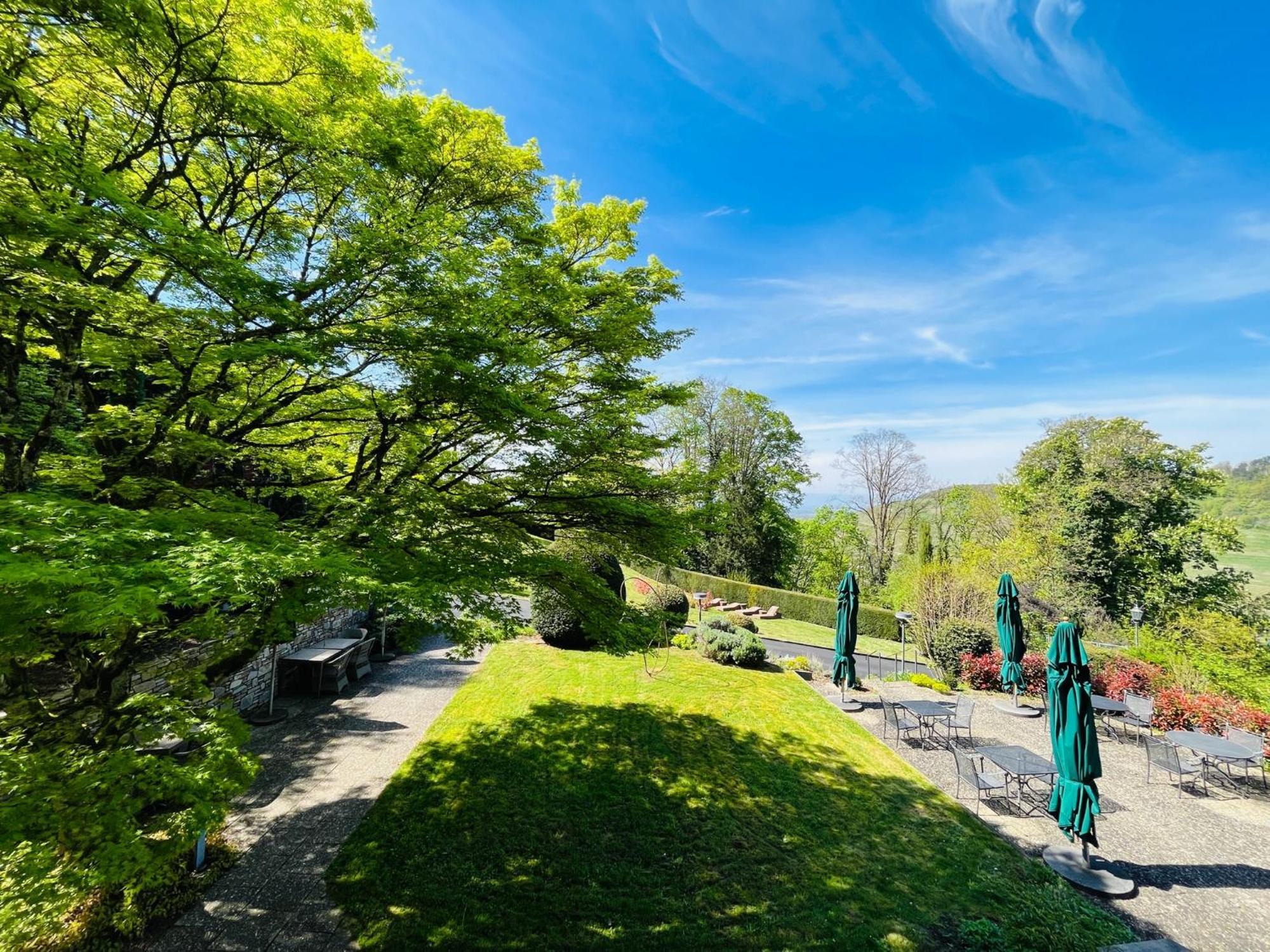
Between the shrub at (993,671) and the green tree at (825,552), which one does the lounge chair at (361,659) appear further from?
the green tree at (825,552)

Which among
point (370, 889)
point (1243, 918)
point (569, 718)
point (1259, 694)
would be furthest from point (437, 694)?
point (1259, 694)

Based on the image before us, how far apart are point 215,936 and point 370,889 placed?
56.0 inches

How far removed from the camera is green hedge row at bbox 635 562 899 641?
24.8m

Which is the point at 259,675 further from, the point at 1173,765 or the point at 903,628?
the point at 1173,765

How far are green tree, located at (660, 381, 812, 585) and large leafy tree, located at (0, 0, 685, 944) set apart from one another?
22.1m

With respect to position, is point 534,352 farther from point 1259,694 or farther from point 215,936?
point 1259,694

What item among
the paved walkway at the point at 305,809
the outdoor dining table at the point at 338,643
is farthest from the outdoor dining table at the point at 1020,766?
the outdoor dining table at the point at 338,643

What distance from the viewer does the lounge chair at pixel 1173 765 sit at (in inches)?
344

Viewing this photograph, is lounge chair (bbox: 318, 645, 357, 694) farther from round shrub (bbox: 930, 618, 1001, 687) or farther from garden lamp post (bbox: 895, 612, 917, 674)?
round shrub (bbox: 930, 618, 1001, 687)

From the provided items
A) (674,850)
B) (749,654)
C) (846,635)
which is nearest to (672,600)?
(749,654)

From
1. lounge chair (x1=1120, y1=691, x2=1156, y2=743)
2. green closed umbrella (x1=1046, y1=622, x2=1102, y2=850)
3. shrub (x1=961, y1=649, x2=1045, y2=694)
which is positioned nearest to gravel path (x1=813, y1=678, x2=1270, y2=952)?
lounge chair (x1=1120, y1=691, x2=1156, y2=743)

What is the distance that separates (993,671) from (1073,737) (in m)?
9.84

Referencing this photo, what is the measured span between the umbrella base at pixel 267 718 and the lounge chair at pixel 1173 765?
16677 mm

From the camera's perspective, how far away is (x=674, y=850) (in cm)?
668
